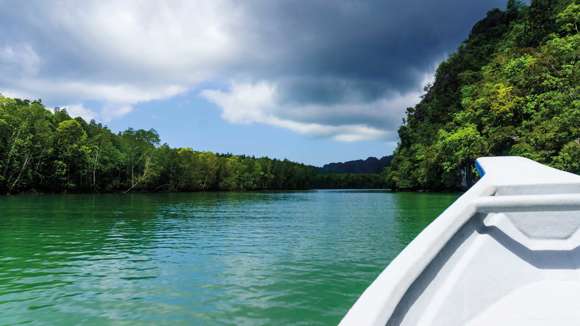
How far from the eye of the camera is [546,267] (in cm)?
308

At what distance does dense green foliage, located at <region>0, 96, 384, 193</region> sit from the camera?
62.7m

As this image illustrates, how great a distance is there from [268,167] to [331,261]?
132 m

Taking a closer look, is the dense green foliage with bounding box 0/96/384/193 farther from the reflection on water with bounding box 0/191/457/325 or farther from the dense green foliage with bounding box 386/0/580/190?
the dense green foliage with bounding box 386/0/580/190

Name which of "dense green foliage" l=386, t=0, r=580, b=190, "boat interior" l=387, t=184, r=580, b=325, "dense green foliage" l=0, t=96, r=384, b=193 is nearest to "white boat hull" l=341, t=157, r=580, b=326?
"boat interior" l=387, t=184, r=580, b=325

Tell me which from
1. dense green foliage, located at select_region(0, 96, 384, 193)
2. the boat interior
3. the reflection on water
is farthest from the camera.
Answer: dense green foliage, located at select_region(0, 96, 384, 193)

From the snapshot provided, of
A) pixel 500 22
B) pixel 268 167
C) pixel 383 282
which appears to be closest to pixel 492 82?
pixel 500 22

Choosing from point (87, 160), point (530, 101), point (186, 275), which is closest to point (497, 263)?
point (186, 275)

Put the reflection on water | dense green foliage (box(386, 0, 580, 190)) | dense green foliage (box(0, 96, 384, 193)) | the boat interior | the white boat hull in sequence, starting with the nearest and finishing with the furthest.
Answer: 1. the white boat hull
2. the boat interior
3. the reflection on water
4. dense green foliage (box(386, 0, 580, 190))
5. dense green foliage (box(0, 96, 384, 193))

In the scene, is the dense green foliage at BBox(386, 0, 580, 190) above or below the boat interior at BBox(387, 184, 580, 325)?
above

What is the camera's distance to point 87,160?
239 feet

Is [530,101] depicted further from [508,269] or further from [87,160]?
[87,160]

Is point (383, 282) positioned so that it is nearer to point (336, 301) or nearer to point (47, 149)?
point (336, 301)

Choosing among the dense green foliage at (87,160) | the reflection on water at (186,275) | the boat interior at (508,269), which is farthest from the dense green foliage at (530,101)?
the dense green foliage at (87,160)

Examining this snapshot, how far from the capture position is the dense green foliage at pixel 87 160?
62.7m
